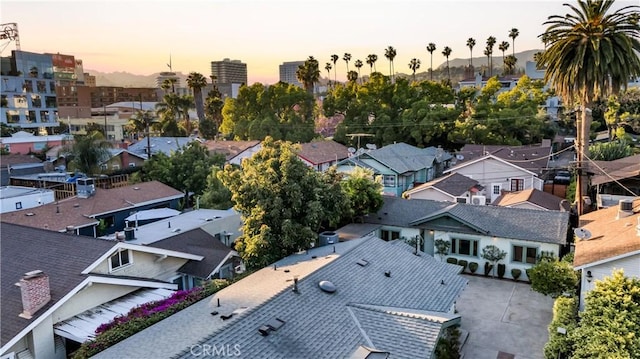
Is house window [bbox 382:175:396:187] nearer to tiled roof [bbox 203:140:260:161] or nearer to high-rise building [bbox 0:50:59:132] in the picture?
tiled roof [bbox 203:140:260:161]

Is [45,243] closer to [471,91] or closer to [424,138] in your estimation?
[424,138]

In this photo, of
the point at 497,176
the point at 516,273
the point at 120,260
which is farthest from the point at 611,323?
the point at 497,176

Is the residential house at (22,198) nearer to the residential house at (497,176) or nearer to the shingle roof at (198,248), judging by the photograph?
the shingle roof at (198,248)

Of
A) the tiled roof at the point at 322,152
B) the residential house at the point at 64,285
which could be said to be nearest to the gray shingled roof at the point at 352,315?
the residential house at the point at 64,285

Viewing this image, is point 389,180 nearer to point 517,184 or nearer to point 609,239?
point 517,184

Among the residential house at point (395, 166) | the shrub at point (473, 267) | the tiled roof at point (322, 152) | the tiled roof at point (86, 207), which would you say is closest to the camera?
the tiled roof at point (86, 207)

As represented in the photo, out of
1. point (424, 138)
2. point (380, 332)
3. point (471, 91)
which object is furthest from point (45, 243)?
point (471, 91)
